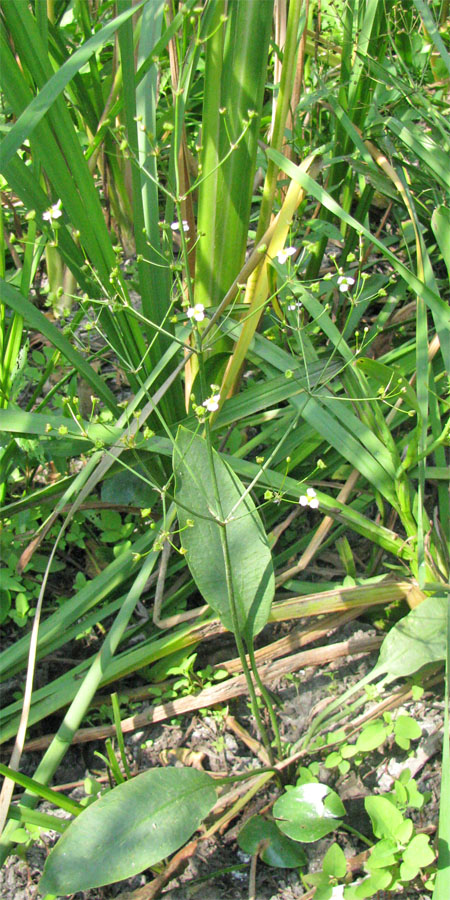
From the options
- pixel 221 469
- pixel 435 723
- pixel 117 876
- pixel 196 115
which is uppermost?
pixel 196 115

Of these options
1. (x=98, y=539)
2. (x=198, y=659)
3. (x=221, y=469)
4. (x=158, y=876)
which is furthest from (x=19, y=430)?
(x=158, y=876)

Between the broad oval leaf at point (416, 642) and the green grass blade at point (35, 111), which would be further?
the broad oval leaf at point (416, 642)

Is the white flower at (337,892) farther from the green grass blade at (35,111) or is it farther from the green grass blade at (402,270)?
the green grass blade at (35,111)

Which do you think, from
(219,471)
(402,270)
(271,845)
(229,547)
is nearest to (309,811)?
(271,845)

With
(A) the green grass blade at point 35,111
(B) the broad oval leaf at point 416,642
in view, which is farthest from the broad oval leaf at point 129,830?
(A) the green grass blade at point 35,111

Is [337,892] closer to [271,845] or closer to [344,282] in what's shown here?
[271,845]

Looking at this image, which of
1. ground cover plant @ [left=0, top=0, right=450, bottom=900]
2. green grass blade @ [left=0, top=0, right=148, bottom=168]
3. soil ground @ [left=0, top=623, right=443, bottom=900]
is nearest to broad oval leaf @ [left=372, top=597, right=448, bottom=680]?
ground cover plant @ [left=0, top=0, right=450, bottom=900]

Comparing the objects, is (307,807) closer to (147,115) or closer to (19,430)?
(19,430)
